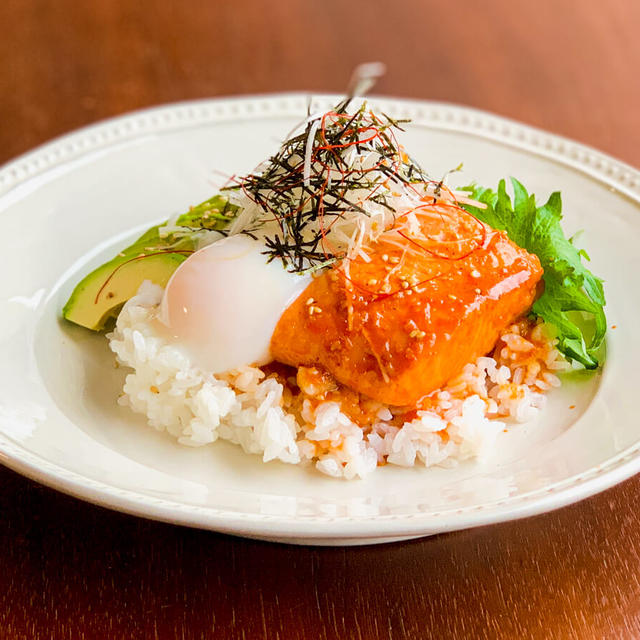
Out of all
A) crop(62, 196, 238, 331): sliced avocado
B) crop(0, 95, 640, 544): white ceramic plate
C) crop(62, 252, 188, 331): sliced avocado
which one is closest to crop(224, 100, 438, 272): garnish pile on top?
crop(62, 196, 238, 331): sliced avocado

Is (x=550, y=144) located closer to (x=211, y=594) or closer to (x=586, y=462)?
(x=586, y=462)

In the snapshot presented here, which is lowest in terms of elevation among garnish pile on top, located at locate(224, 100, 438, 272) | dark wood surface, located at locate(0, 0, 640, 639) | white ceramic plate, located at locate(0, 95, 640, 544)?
dark wood surface, located at locate(0, 0, 640, 639)

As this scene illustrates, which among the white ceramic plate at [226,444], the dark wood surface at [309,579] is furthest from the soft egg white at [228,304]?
the dark wood surface at [309,579]

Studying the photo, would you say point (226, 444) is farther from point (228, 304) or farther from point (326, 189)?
point (326, 189)

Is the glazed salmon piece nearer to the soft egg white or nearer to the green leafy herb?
the soft egg white

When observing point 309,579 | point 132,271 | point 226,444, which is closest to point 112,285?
point 132,271

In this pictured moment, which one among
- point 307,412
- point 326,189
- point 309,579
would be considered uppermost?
point 326,189

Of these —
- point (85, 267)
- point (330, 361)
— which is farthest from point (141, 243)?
point (330, 361)
